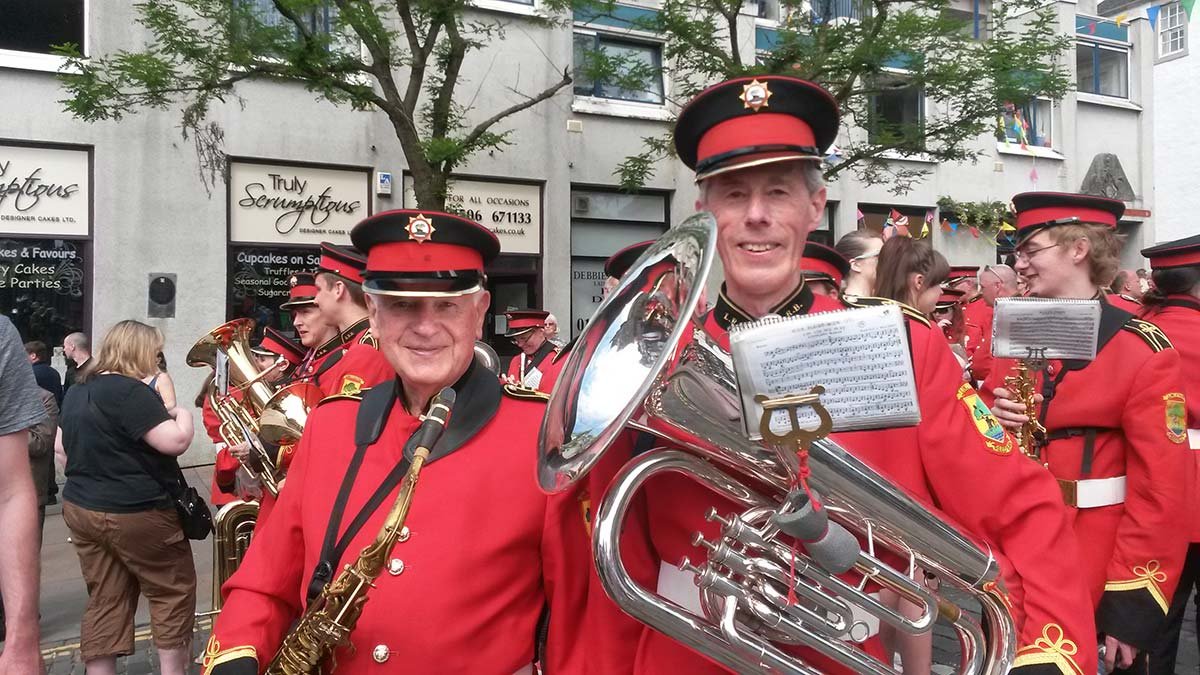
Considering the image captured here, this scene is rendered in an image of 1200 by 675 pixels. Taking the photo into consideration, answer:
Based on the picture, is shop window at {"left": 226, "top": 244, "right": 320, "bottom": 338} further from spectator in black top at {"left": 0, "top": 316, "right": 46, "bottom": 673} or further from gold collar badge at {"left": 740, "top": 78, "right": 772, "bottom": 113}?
gold collar badge at {"left": 740, "top": 78, "right": 772, "bottom": 113}

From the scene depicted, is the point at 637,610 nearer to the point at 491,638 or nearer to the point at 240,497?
the point at 491,638

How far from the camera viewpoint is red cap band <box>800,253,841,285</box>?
372cm

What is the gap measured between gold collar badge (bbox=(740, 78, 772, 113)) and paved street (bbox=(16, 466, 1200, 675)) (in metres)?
4.76

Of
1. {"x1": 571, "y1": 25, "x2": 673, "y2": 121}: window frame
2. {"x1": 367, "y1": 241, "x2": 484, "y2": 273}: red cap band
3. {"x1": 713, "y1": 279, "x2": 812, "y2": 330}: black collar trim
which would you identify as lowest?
{"x1": 713, "y1": 279, "x2": 812, "y2": 330}: black collar trim

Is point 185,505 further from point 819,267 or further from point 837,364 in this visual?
point 837,364

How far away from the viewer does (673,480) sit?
1.99m

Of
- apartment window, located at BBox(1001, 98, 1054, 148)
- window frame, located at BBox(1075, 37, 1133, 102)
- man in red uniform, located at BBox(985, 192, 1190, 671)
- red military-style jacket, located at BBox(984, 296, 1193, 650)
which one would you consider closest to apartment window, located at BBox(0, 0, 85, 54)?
man in red uniform, located at BBox(985, 192, 1190, 671)

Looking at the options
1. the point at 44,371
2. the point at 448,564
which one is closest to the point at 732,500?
the point at 448,564

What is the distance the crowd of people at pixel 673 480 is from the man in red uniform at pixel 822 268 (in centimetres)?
4

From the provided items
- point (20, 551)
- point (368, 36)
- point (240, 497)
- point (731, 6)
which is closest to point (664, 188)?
point (731, 6)

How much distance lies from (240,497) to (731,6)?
8033 millimetres

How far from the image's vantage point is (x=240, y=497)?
5.20 metres

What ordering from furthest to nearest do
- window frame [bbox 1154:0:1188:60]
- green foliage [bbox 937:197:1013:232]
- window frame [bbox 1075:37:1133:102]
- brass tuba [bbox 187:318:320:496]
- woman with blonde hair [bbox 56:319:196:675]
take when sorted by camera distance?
window frame [bbox 1154:0:1188:60]
window frame [bbox 1075:37:1133:102]
green foliage [bbox 937:197:1013:232]
woman with blonde hair [bbox 56:319:196:675]
brass tuba [bbox 187:318:320:496]

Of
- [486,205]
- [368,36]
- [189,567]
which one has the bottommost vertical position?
[189,567]
